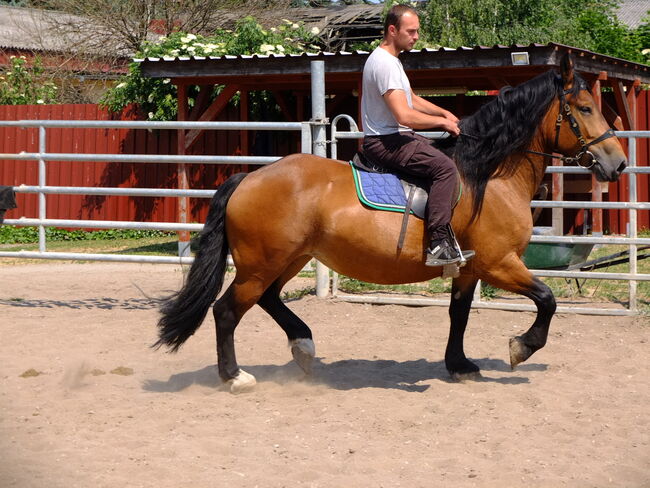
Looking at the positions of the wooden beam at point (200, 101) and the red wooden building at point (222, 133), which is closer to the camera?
the red wooden building at point (222, 133)

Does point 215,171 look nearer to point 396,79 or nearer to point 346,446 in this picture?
point 396,79

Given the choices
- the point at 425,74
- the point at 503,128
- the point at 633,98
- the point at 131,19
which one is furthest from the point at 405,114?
the point at 131,19

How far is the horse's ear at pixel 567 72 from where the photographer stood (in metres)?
5.79

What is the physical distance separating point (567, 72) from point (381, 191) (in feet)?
4.63

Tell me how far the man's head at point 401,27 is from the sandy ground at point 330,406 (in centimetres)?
222

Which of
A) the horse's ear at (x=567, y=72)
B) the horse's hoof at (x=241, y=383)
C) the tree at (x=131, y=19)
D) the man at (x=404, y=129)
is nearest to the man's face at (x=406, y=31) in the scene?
the man at (x=404, y=129)

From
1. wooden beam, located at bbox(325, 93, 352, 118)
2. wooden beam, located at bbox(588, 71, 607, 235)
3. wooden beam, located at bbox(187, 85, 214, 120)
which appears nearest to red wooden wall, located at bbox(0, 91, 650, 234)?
wooden beam, located at bbox(325, 93, 352, 118)

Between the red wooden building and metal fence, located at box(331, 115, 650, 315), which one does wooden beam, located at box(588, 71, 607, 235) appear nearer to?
the red wooden building

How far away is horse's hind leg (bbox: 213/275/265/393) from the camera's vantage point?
5910 millimetres

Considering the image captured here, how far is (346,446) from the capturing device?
15.5 feet

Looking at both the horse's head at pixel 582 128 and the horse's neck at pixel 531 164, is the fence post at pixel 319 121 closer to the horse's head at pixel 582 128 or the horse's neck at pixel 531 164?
the horse's neck at pixel 531 164

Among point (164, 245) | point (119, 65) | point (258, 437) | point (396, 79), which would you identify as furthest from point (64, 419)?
point (119, 65)

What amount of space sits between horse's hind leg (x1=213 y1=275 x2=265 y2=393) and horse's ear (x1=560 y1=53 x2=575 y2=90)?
233 cm

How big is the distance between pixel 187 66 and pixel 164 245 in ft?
10.7
